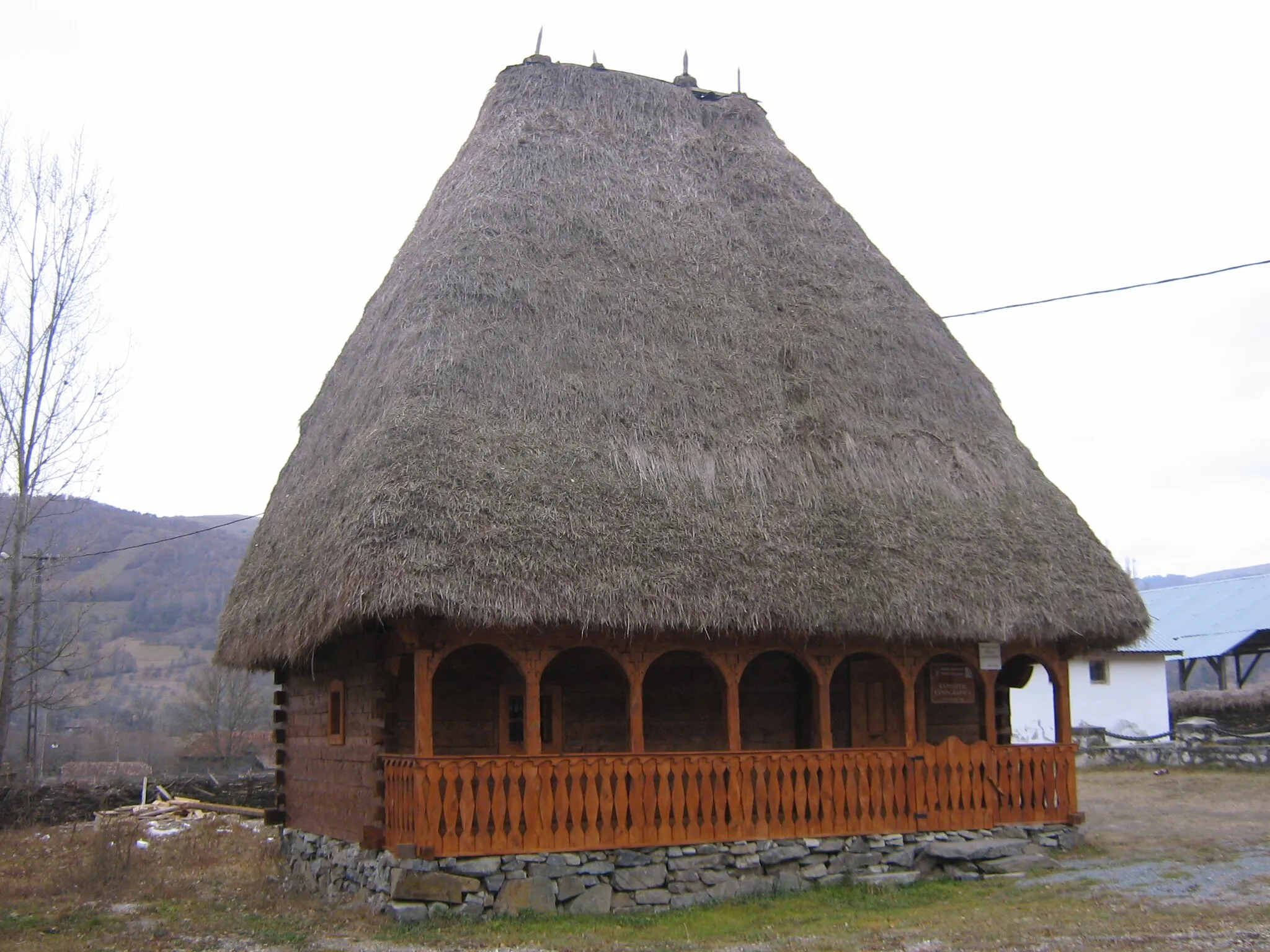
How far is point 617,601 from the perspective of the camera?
1446 centimetres

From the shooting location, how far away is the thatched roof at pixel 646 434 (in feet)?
47.9

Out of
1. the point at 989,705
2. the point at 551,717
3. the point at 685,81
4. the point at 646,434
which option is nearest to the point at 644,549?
the point at 646,434

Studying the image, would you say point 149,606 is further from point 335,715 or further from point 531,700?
point 531,700

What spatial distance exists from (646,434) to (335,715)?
600cm

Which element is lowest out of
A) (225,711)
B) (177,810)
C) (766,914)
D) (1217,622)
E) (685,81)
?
(177,810)

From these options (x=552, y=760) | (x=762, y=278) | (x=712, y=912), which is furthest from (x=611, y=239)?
(x=712, y=912)

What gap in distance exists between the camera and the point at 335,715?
17.7 m

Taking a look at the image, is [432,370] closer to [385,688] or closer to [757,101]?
[385,688]

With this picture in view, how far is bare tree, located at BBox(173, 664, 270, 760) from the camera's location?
2164 inches

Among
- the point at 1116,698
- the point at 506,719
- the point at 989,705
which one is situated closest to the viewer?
the point at 506,719

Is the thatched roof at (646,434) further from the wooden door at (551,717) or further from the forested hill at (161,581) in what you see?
the forested hill at (161,581)

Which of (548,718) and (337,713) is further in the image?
(337,713)

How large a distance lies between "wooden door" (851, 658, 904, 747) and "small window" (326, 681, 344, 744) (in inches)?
287

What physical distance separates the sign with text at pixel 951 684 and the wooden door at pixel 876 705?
55cm
